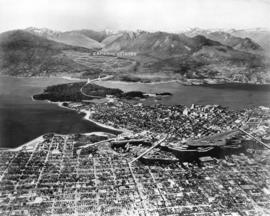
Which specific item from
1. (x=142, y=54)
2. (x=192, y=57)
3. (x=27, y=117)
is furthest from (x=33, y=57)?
(x=192, y=57)

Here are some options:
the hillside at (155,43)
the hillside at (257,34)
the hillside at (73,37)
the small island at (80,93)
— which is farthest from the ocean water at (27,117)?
the hillside at (257,34)

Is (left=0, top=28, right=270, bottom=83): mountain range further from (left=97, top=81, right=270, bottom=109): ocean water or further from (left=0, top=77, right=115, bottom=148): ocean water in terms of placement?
(left=0, top=77, right=115, bottom=148): ocean water

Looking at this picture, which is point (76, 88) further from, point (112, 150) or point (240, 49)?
point (240, 49)

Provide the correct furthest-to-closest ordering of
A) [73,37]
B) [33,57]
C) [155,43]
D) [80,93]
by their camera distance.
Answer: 1. [155,43]
2. [33,57]
3. [73,37]
4. [80,93]

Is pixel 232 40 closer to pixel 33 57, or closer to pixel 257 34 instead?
pixel 257 34

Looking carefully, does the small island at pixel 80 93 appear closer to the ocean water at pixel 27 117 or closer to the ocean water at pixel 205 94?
the ocean water at pixel 205 94

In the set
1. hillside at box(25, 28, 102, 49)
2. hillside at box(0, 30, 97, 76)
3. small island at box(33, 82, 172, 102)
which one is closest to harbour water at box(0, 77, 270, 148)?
small island at box(33, 82, 172, 102)

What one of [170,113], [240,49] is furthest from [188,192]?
[240,49]

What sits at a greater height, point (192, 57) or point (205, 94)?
point (192, 57)
